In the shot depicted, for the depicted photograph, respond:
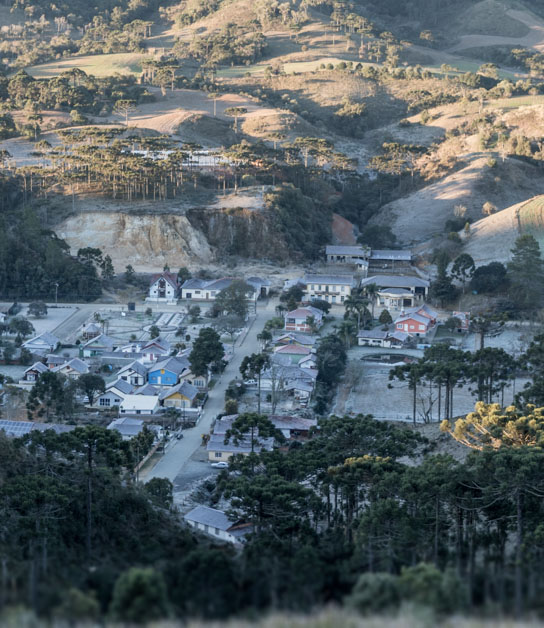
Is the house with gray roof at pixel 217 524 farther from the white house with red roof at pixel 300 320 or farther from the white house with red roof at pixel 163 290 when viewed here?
the white house with red roof at pixel 163 290

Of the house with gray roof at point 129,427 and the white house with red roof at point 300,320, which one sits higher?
the white house with red roof at point 300,320

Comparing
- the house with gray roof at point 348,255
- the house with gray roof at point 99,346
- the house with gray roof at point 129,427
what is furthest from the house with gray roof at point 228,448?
the house with gray roof at point 348,255

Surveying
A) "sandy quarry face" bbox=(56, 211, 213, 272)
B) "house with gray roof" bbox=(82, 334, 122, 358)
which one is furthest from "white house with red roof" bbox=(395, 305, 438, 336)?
"sandy quarry face" bbox=(56, 211, 213, 272)

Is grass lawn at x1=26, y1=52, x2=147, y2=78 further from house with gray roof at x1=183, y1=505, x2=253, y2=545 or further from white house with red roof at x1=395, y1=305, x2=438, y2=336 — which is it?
house with gray roof at x1=183, y1=505, x2=253, y2=545

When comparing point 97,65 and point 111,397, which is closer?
point 111,397

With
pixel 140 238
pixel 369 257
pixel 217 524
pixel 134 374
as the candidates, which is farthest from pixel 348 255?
pixel 217 524

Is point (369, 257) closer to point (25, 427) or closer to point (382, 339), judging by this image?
point (382, 339)

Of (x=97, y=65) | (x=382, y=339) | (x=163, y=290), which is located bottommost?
(x=382, y=339)
